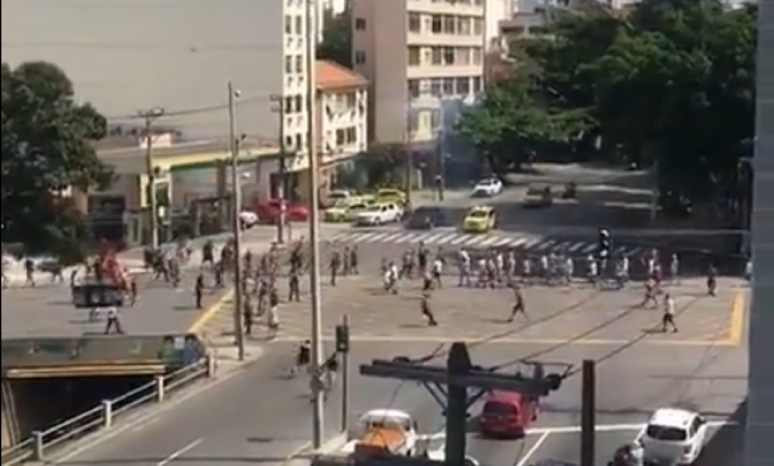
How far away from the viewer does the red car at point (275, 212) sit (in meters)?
2.67

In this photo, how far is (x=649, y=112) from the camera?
2.66 meters

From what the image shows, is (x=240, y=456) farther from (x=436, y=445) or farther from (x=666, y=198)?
(x=666, y=198)

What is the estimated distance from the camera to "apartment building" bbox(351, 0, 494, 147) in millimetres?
2637

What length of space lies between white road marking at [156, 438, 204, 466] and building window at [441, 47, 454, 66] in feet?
2.71

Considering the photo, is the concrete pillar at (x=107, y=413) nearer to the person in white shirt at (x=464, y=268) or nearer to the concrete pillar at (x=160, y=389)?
the concrete pillar at (x=160, y=389)

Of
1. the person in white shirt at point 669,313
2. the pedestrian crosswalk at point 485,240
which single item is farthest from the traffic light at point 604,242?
the person in white shirt at point 669,313

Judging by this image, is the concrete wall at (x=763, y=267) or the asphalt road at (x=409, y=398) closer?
the concrete wall at (x=763, y=267)

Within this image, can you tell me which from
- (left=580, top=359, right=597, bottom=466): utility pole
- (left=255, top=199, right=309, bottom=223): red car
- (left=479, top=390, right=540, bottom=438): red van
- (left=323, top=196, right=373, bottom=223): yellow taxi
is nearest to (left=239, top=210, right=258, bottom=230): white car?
(left=255, top=199, right=309, bottom=223): red car

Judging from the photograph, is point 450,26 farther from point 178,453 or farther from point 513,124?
point 178,453

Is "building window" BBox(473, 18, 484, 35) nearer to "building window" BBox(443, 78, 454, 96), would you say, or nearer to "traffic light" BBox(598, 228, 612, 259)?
"building window" BBox(443, 78, 454, 96)

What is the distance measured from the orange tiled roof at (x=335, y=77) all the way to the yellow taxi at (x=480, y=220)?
323 mm

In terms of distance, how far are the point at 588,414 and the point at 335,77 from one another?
766mm

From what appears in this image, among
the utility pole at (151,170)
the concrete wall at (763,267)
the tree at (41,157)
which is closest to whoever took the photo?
the tree at (41,157)

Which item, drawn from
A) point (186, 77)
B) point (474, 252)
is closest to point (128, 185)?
point (186, 77)
